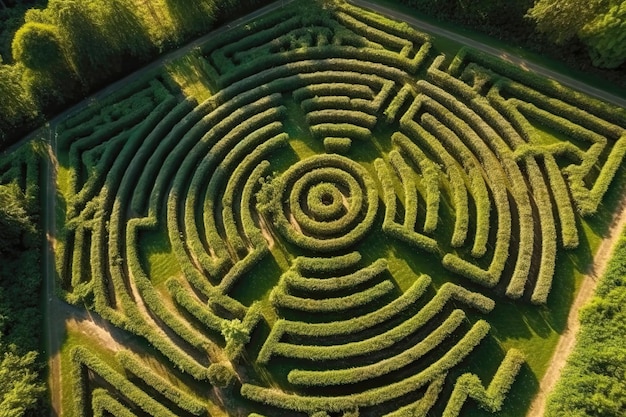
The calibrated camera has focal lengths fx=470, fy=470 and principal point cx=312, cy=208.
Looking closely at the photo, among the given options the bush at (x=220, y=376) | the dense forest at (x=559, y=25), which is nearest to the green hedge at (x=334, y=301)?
the bush at (x=220, y=376)

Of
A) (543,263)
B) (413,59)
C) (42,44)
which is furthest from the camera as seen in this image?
(413,59)

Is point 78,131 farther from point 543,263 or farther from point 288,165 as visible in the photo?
point 543,263

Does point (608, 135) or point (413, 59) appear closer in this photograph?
point (608, 135)

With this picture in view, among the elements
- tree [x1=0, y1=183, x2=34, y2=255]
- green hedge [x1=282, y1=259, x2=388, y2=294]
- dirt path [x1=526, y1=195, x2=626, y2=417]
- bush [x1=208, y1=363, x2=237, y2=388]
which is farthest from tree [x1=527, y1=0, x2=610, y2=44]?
Result: tree [x1=0, y1=183, x2=34, y2=255]

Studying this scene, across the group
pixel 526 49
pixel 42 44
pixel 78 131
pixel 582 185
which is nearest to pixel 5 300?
pixel 78 131

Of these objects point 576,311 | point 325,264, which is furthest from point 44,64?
point 576,311

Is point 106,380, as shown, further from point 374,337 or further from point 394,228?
point 394,228
